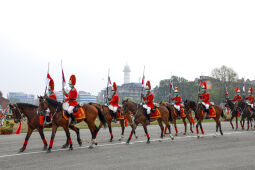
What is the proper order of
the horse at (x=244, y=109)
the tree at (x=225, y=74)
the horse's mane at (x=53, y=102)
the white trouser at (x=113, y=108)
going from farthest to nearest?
the tree at (x=225, y=74) < the horse at (x=244, y=109) < the white trouser at (x=113, y=108) < the horse's mane at (x=53, y=102)

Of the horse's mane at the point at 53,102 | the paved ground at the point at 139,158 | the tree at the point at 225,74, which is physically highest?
the tree at the point at 225,74

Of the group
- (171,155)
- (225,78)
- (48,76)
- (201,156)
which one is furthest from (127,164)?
(225,78)

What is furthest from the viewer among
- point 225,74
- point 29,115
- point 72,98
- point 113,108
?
point 225,74

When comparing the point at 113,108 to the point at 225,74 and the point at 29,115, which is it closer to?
the point at 29,115

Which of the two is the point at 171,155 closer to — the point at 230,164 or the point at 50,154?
the point at 230,164

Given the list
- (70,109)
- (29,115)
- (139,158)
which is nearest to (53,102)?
(70,109)

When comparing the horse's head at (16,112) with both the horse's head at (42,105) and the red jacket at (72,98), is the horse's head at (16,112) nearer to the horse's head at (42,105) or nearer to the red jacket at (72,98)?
the horse's head at (42,105)

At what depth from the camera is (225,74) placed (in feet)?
216

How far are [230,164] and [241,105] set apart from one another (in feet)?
48.5

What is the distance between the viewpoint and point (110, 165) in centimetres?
878

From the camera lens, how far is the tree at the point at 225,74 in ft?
216

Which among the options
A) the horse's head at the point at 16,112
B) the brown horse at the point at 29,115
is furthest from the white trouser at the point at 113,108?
the horse's head at the point at 16,112

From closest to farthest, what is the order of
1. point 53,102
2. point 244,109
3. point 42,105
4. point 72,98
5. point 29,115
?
point 42,105 → point 53,102 → point 29,115 → point 72,98 → point 244,109

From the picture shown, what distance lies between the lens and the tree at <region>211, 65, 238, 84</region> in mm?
65750
